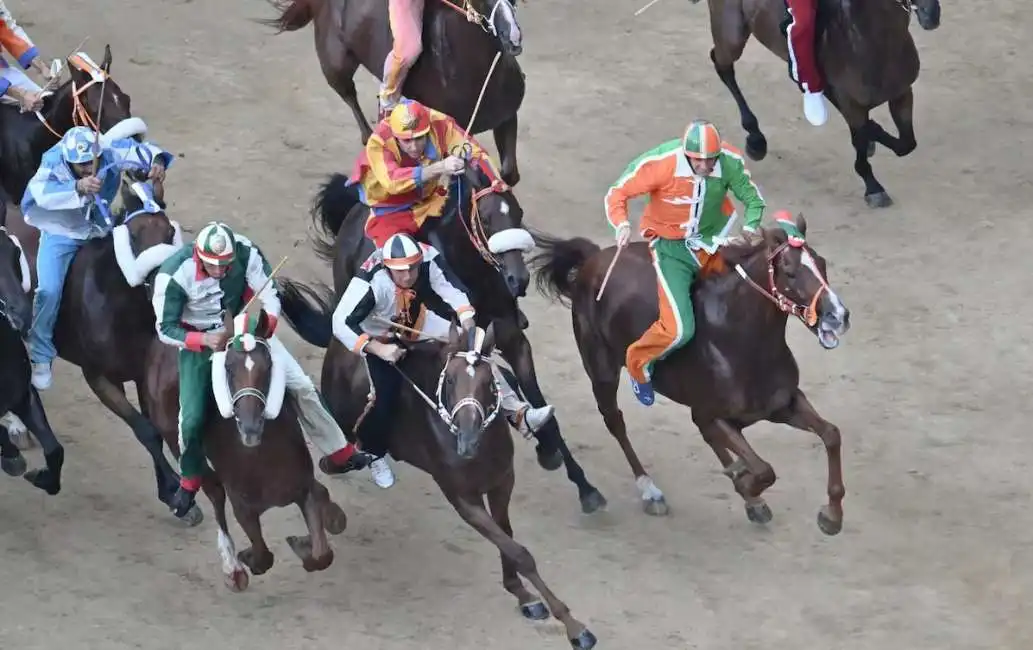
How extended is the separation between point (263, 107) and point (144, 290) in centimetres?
553

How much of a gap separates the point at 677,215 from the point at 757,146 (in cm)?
496

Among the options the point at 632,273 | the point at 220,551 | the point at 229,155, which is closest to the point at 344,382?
the point at 220,551

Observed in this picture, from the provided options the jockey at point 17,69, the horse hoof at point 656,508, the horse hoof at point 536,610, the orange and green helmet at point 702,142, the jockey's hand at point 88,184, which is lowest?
the horse hoof at point 656,508

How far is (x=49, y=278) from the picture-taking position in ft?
31.0

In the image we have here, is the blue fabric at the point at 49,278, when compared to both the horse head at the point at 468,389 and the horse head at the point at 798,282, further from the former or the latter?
the horse head at the point at 798,282

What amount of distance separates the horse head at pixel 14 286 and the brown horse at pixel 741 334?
300 centimetres

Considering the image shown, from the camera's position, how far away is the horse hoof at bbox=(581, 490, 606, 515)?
382 inches

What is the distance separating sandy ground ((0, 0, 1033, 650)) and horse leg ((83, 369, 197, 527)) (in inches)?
5.5

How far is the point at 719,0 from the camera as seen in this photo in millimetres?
13688

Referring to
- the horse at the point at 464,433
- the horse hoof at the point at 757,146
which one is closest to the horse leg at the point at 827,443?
the horse at the point at 464,433

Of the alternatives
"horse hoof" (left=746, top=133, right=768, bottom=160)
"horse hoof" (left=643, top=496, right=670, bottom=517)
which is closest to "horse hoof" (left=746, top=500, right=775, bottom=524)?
"horse hoof" (left=643, top=496, right=670, bottom=517)

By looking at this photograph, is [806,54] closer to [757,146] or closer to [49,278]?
[757,146]

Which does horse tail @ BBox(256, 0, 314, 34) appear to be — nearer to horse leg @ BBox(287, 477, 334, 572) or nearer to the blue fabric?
the blue fabric

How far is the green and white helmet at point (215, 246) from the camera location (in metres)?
8.20
